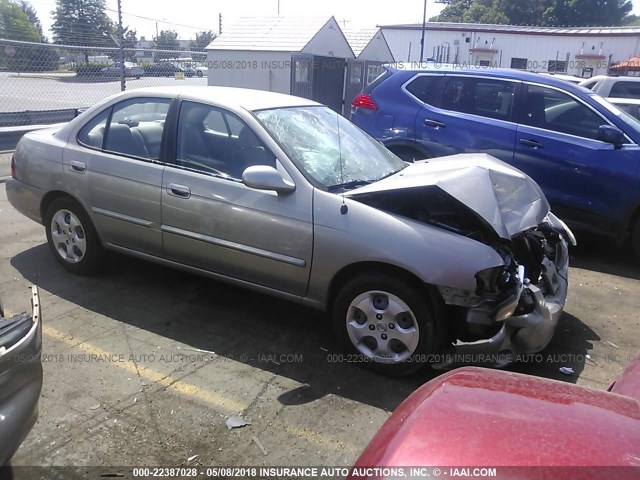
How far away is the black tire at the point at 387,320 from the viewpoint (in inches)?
128

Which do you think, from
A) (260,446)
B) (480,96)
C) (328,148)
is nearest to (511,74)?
A: (480,96)

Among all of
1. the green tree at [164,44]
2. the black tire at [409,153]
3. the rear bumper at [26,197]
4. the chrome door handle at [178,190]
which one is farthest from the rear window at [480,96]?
the green tree at [164,44]

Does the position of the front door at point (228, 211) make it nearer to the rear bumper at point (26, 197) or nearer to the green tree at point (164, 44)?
the rear bumper at point (26, 197)

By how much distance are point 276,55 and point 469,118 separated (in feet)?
25.0

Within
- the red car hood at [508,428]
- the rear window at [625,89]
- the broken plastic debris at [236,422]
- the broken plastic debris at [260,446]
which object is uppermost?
the rear window at [625,89]

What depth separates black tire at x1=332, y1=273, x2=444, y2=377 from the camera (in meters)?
3.26

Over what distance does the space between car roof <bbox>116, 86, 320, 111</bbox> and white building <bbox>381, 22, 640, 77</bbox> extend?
120ft

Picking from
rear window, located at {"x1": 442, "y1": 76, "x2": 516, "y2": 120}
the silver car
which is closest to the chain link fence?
the silver car

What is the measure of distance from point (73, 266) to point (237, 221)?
6.07 feet

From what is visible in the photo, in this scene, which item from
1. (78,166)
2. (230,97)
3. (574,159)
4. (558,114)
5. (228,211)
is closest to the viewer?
(228,211)

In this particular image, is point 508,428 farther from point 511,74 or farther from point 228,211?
point 511,74

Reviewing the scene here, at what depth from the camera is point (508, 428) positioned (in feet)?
5.23

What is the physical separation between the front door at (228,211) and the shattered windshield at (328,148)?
7.7 inches

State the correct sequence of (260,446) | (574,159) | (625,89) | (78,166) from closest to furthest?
(260,446) < (78,166) < (574,159) < (625,89)
